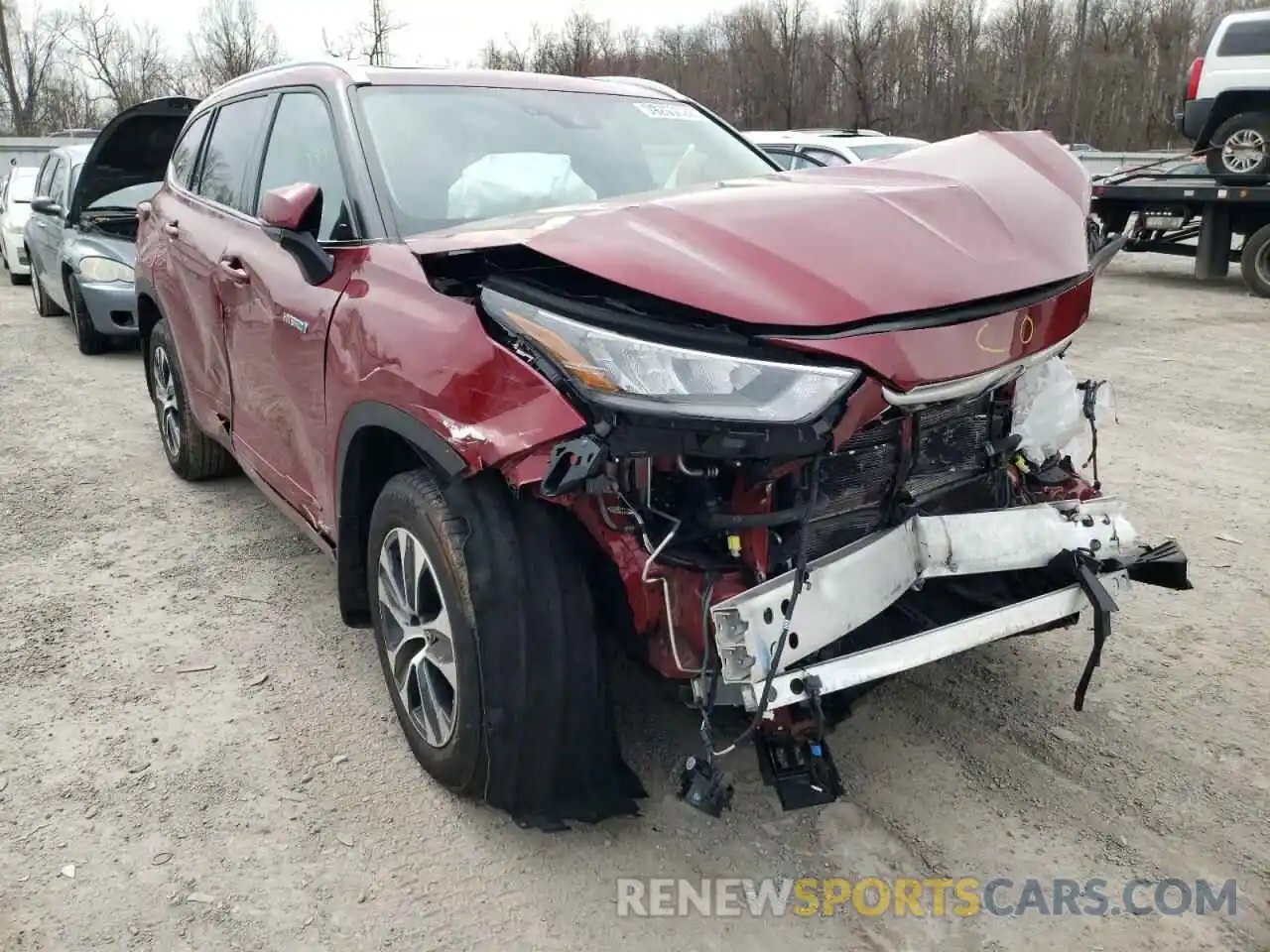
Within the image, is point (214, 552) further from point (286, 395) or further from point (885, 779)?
point (885, 779)

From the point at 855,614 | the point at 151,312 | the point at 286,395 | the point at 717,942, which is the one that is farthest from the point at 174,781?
the point at 151,312

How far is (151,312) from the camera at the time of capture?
521 centimetres

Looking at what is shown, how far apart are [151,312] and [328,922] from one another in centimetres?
393

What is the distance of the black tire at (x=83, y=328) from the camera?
852 cm

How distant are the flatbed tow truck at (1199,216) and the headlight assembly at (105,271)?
10328 mm

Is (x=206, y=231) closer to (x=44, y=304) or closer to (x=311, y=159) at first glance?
(x=311, y=159)

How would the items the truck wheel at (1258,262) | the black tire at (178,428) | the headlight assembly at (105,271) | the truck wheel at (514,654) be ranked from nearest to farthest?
the truck wheel at (514,654) → the black tire at (178,428) → the headlight assembly at (105,271) → the truck wheel at (1258,262)

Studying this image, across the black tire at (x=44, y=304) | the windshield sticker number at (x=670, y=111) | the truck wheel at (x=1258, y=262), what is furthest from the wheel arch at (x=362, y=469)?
the truck wheel at (x=1258, y=262)

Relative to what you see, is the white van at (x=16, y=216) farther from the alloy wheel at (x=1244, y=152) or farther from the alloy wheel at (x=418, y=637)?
the alloy wheel at (x=1244, y=152)

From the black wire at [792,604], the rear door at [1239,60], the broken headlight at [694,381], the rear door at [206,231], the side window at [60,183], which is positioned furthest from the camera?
the rear door at [1239,60]

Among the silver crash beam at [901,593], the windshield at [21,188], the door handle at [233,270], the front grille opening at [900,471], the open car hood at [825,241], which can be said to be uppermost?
the windshield at [21,188]

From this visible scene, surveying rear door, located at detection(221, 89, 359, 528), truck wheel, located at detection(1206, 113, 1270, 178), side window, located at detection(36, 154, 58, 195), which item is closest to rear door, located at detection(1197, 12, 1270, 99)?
truck wheel, located at detection(1206, 113, 1270, 178)

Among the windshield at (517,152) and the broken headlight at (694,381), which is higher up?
the windshield at (517,152)

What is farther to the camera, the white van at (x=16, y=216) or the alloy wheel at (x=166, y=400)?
the white van at (x=16, y=216)
